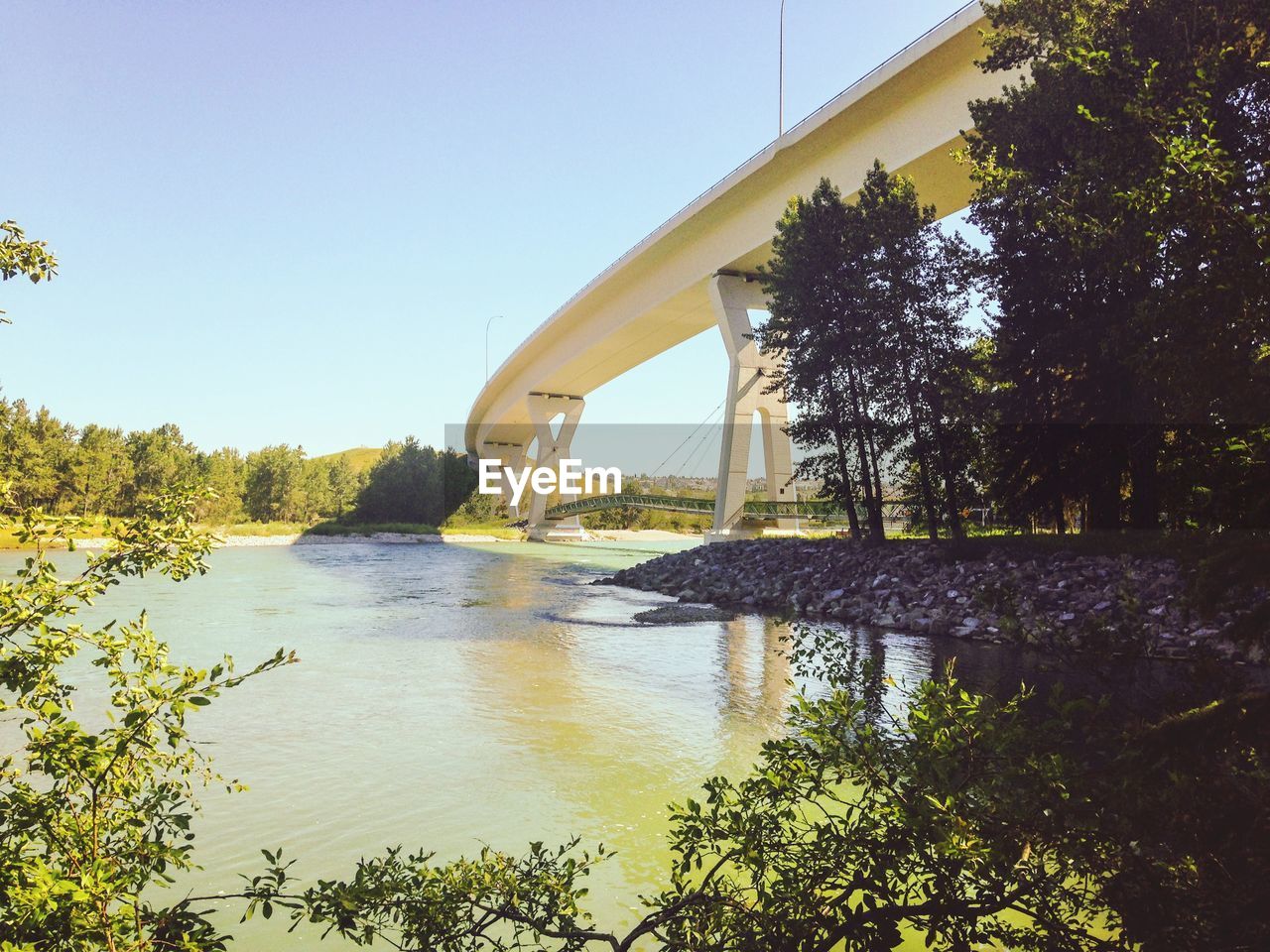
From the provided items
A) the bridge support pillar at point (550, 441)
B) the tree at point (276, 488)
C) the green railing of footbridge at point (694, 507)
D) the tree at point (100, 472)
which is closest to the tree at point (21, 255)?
the green railing of footbridge at point (694, 507)

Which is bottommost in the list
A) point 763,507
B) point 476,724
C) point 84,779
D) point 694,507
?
point 476,724

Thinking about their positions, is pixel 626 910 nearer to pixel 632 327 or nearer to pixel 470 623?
pixel 470 623

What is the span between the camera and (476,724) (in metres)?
7.56

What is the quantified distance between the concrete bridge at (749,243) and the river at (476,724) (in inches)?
491

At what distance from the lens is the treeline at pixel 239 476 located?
54562 millimetres

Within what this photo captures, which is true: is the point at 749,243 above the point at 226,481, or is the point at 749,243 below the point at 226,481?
above

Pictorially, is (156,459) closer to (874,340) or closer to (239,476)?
(239,476)

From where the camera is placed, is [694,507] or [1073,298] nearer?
[1073,298]

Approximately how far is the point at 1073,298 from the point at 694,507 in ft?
93.6

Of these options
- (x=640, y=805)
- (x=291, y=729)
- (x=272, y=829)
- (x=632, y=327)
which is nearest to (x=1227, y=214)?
(x=640, y=805)

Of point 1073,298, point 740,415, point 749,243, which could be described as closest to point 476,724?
point 1073,298

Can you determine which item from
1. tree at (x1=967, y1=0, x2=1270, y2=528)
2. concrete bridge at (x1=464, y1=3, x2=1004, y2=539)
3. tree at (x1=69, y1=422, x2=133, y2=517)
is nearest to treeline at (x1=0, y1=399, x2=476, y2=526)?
tree at (x1=69, y1=422, x2=133, y2=517)

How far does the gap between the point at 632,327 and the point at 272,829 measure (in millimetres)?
32094

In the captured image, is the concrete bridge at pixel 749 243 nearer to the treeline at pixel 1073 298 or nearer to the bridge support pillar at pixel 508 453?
the treeline at pixel 1073 298
